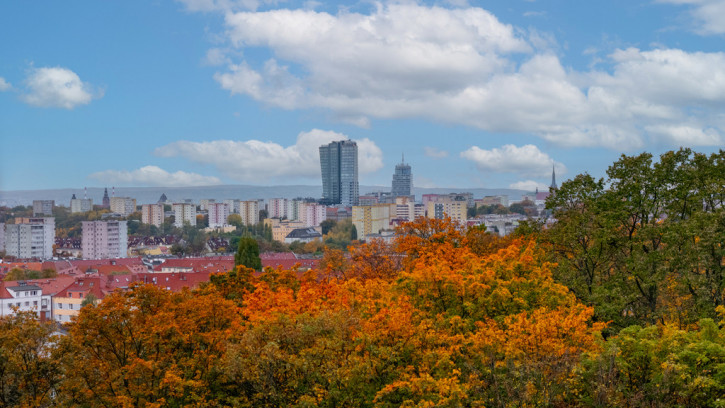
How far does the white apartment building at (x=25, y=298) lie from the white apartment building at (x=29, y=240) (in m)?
70.7

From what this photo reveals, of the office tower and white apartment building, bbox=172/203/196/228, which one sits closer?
the office tower

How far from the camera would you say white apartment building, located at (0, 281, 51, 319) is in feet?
181

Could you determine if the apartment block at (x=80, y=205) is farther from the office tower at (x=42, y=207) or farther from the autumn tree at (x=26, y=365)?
the autumn tree at (x=26, y=365)

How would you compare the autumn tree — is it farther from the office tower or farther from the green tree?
the office tower

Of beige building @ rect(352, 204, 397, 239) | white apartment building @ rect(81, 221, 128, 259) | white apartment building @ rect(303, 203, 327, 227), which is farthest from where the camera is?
white apartment building @ rect(303, 203, 327, 227)

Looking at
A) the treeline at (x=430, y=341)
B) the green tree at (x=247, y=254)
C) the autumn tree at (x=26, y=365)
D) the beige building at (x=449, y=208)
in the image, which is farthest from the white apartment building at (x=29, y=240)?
the autumn tree at (x=26, y=365)

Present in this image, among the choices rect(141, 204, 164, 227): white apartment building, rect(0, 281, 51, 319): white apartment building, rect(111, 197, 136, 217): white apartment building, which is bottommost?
rect(0, 281, 51, 319): white apartment building

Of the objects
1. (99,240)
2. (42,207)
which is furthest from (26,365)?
(42,207)

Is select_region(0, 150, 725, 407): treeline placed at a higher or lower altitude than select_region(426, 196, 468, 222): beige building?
lower

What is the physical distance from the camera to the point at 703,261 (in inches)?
669

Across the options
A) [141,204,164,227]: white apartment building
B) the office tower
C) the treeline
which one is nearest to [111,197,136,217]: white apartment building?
the office tower

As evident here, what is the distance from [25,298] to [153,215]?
123 meters

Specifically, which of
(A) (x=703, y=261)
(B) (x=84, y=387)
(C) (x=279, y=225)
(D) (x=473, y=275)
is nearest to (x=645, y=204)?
(A) (x=703, y=261)

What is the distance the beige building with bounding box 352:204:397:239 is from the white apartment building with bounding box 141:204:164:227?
1942 inches
